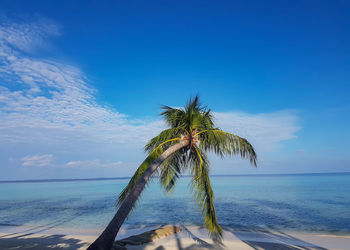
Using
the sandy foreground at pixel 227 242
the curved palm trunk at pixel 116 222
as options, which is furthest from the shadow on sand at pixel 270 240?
the curved palm trunk at pixel 116 222

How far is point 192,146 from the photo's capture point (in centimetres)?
654

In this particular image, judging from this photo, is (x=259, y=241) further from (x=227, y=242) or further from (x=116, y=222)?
(x=116, y=222)

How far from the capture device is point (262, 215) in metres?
19.7

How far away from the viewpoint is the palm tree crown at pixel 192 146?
234 inches

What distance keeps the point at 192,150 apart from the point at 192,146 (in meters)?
0.19

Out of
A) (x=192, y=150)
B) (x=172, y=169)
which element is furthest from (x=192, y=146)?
(x=172, y=169)

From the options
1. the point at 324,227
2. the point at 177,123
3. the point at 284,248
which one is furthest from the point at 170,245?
the point at 324,227

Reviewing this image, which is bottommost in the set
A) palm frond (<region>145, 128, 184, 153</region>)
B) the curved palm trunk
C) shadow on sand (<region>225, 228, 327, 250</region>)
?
shadow on sand (<region>225, 228, 327, 250</region>)

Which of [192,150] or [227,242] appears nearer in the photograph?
[192,150]

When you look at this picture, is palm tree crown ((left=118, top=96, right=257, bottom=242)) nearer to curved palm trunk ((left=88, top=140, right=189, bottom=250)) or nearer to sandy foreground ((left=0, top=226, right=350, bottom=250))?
curved palm trunk ((left=88, top=140, right=189, bottom=250))

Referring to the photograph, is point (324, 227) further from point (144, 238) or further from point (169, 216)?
point (144, 238)

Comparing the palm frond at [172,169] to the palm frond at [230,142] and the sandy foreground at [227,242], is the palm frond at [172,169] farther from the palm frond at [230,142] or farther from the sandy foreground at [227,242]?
the sandy foreground at [227,242]

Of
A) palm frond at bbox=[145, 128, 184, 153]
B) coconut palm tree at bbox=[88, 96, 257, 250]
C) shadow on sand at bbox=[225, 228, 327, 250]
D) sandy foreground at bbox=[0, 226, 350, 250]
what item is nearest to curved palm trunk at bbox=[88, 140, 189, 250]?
coconut palm tree at bbox=[88, 96, 257, 250]

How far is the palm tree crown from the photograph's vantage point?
19.5 ft
